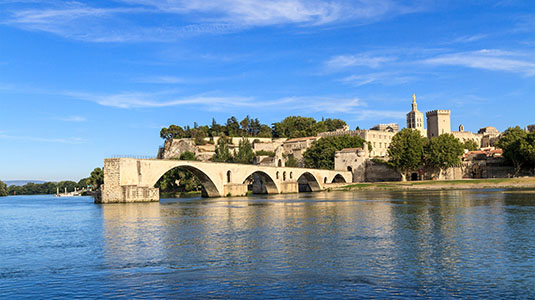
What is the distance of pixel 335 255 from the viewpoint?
56.6 ft

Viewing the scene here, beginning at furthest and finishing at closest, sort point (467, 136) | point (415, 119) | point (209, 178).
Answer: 1. point (415, 119)
2. point (467, 136)
3. point (209, 178)

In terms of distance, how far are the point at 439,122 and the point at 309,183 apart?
Answer: 6160 cm

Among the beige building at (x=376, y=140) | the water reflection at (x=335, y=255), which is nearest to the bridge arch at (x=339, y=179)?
the beige building at (x=376, y=140)

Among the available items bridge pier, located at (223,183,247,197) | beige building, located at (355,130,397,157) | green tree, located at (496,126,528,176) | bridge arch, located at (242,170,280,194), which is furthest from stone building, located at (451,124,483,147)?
bridge pier, located at (223,183,247,197)

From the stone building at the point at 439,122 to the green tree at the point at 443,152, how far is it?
53.1 meters

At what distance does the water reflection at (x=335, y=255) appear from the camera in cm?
1295

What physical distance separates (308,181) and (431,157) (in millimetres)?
22251

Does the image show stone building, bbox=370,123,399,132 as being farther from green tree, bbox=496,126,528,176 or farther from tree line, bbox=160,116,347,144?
green tree, bbox=496,126,528,176

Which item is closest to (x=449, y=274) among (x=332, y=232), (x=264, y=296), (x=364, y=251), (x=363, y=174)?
(x=364, y=251)

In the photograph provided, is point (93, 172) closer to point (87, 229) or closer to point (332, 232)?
point (87, 229)

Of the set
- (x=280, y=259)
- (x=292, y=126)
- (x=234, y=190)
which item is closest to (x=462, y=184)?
(x=234, y=190)

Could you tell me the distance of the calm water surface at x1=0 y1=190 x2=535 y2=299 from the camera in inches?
503

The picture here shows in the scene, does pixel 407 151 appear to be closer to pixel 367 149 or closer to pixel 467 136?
pixel 367 149

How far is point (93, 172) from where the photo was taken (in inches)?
3962
